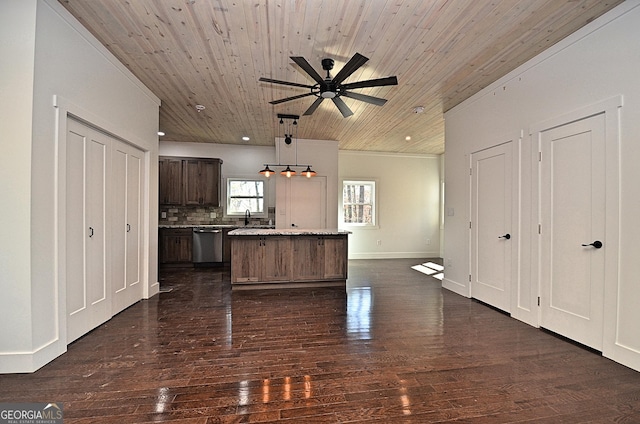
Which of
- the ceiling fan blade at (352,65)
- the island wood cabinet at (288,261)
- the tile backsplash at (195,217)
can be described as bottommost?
the island wood cabinet at (288,261)

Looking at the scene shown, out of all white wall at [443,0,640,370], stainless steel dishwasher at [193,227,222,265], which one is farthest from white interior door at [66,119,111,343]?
white wall at [443,0,640,370]

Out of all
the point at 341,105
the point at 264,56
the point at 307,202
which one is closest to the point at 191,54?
the point at 264,56

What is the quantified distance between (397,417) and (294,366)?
864 mm

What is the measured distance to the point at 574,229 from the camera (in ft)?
9.04

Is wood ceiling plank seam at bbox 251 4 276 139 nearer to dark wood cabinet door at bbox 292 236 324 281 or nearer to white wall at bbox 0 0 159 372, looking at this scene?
white wall at bbox 0 0 159 372

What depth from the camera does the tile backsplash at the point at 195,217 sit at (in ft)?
22.8

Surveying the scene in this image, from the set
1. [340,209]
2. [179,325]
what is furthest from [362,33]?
[340,209]

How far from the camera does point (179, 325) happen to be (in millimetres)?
3076

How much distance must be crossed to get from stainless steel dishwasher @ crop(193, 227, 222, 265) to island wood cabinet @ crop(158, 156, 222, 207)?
741 millimetres

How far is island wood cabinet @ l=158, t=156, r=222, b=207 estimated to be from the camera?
6.56 m

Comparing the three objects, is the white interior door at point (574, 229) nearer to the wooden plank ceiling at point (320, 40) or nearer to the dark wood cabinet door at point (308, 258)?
the wooden plank ceiling at point (320, 40)

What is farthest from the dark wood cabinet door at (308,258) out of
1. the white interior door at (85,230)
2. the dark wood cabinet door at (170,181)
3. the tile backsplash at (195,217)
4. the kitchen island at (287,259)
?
the dark wood cabinet door at (170,181)

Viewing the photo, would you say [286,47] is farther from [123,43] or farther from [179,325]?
[179,325]

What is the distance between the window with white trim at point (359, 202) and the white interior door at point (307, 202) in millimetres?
1315
